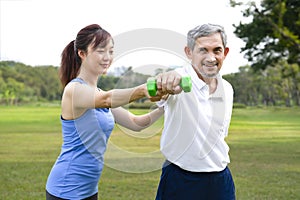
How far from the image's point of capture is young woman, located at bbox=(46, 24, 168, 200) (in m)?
2.37

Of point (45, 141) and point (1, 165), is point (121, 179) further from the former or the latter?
point (45, 141)

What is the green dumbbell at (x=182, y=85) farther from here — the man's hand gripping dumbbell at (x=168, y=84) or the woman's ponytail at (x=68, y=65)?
the woman's ponytail at (x=68, y=65)

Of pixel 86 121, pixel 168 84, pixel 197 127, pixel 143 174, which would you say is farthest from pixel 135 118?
pixel 143 174

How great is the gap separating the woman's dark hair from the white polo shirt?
392 millimetres

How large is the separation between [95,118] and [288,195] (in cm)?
467

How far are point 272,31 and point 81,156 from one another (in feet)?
84.1

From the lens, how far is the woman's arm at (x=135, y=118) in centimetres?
257

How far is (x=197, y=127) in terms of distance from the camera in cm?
233

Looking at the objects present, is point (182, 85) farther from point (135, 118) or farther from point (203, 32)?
point (135, 118)

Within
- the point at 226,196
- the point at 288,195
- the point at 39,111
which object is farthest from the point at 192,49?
the point at 39,111

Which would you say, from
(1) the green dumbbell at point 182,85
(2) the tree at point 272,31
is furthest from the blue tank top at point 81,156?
(2) the tree at point 272,31

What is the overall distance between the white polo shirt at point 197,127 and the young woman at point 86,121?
0.71 ft

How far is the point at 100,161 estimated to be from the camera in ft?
8.29

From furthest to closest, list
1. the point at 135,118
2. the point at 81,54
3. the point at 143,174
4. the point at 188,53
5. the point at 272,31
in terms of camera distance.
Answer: the point at 272,31 < the point at 143,174 < the point at 135,118 < the point at 81,54 < the point at 188,53
